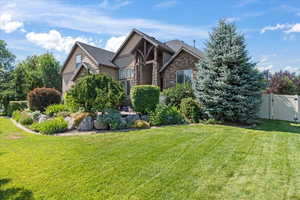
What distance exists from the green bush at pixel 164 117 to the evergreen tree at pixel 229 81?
1.87 metres

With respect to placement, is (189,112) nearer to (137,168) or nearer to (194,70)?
(194,70)

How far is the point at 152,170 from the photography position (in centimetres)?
408

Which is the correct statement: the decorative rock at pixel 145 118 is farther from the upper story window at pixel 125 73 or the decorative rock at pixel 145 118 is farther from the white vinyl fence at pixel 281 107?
the upper story window at pixel 125 73

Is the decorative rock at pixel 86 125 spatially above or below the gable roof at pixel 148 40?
below

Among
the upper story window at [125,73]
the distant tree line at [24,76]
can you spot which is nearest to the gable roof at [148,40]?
the upper story window at [125,73]

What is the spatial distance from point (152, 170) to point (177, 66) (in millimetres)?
13050

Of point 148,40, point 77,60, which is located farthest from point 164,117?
point 77,60

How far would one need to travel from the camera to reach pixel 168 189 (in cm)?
329

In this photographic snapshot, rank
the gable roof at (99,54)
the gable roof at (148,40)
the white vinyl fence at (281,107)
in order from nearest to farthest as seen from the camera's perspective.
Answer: the white vinyl fence at (281,107) < the gable roof at (148,40) < the gable roof at (99,54)

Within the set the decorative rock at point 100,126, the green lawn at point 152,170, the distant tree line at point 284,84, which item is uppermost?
the distant tree line at point 284,84

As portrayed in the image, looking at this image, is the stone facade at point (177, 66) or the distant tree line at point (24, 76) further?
the distant tree line at point (24, 76)

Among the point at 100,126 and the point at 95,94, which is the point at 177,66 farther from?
the point at 100,126

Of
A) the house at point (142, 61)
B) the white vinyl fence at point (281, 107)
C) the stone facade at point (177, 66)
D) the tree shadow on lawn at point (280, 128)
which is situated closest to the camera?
the tree shadow on lawn at point (280, 128)

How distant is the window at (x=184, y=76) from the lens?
605 inches
